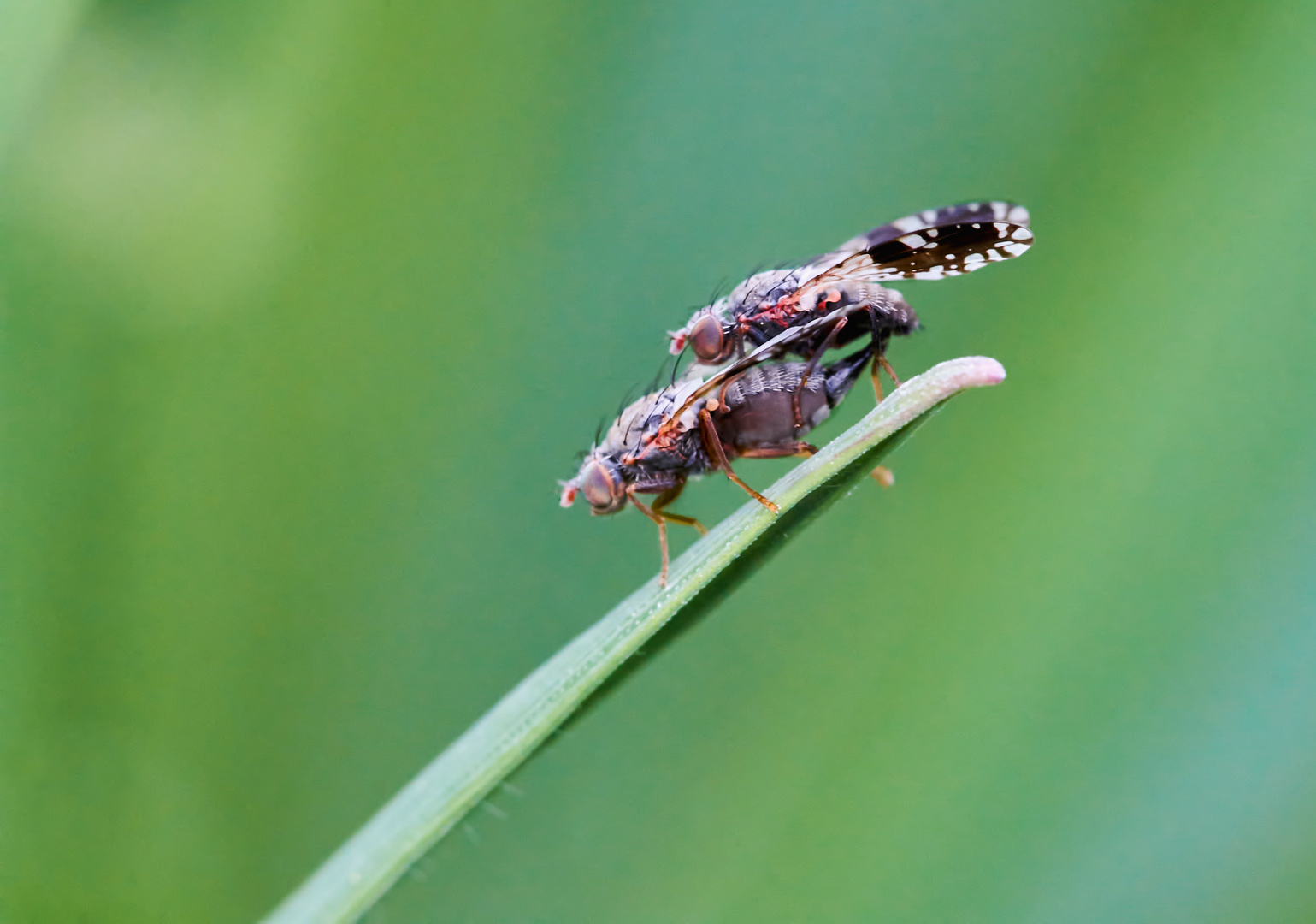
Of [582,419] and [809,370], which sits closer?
[809,370]

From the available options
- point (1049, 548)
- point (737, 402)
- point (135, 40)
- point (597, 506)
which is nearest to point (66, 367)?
point (135, 40)

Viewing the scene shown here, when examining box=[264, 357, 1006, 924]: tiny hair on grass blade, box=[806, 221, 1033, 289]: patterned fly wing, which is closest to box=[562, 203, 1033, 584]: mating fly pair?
box=[806, 221, 1033, 289]: patterned fly wing

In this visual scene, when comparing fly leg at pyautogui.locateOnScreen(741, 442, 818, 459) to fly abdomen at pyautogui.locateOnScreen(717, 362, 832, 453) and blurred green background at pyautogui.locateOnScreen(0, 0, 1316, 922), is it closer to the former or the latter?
fly abdomen at pyautogui.locateOnScreen(717, 362, 832, 453)

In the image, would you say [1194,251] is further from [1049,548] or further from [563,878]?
[563,878]

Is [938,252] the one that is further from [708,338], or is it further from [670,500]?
→ [670,500]

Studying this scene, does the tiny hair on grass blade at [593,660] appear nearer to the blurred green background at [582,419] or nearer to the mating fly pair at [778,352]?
the blurred green background at [582,419]

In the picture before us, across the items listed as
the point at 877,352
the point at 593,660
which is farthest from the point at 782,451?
the point at 593,660
